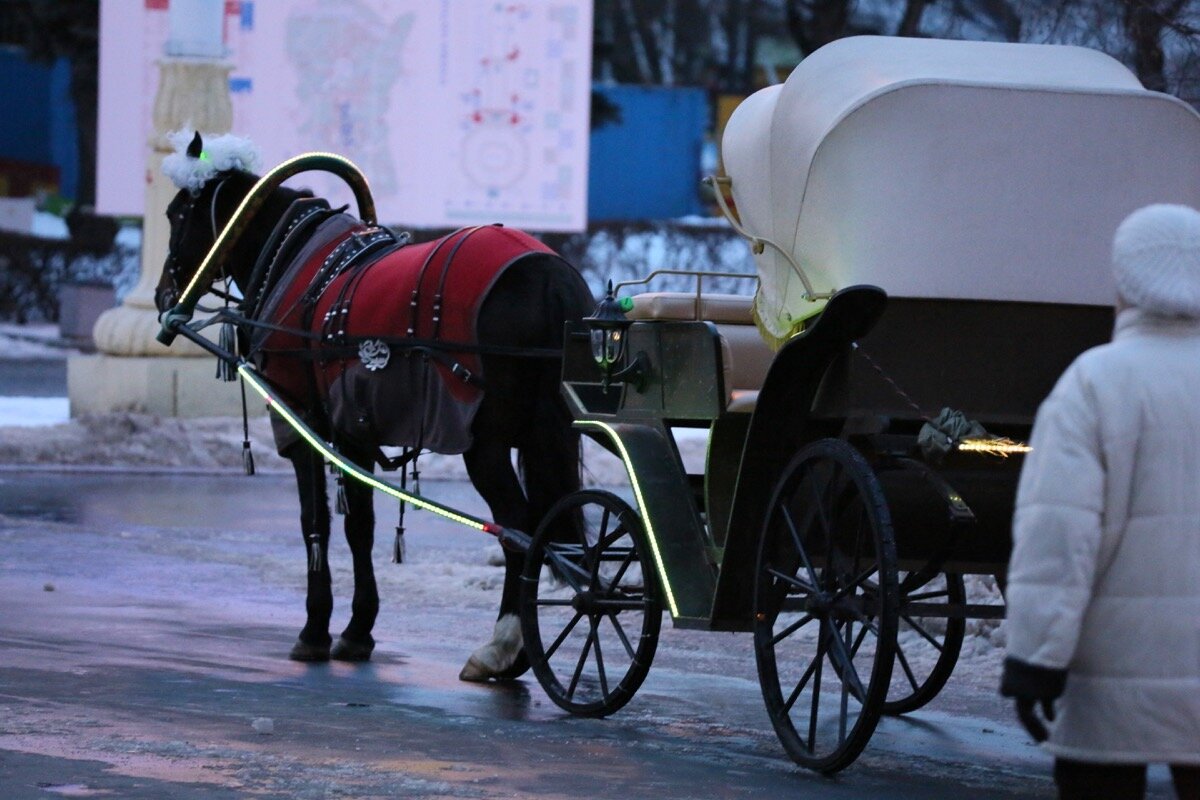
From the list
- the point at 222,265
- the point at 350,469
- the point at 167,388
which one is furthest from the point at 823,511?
the point at 167,388

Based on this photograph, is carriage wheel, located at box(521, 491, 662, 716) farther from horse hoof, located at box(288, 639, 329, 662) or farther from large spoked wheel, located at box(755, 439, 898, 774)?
horse hoof, located at box(288, 639, 329, 662)

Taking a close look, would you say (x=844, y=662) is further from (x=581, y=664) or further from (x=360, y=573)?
(x=360, y=573)

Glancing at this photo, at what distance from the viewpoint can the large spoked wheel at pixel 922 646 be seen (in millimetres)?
6875

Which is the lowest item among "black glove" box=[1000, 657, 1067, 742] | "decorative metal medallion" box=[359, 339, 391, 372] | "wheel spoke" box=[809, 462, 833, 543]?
"wheel spoke" box=[809, 462, 833, 543]

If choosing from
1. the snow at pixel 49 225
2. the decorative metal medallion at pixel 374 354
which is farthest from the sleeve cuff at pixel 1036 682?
the snow at pixel 49 225

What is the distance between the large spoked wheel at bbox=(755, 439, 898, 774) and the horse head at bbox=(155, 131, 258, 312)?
391 cm

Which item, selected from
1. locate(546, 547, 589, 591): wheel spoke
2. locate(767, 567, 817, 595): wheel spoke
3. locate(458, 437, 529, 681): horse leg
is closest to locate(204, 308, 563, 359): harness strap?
locate(458, 437, 529, 681): horse leg

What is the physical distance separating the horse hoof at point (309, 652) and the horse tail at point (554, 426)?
113 cm

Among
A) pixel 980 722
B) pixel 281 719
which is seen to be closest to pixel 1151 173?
pixel 980 722

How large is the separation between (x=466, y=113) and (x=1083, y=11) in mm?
12276

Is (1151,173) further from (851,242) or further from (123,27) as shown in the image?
(123,27)

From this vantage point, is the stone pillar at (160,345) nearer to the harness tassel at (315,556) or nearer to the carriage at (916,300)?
the harness tassel at (315,556)

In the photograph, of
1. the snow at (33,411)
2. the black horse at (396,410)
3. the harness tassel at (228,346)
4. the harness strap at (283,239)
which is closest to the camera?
the black horse at (396,410)

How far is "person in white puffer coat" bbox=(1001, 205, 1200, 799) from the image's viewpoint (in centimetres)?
405
